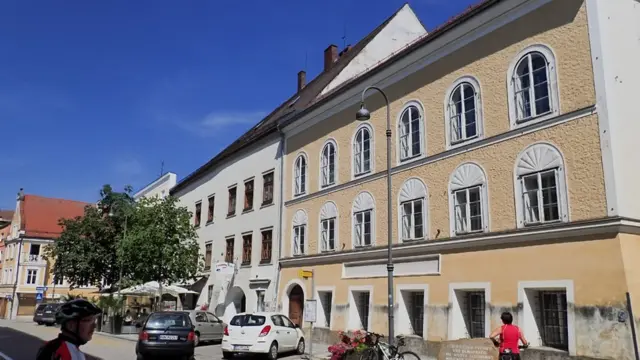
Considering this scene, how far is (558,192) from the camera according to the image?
13203mm

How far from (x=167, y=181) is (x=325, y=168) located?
77.5ft

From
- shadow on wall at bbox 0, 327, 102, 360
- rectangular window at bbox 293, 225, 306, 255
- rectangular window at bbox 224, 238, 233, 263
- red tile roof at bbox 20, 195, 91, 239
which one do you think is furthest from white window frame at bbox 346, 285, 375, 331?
red tile roof at bbox 20, 195, 91, 239

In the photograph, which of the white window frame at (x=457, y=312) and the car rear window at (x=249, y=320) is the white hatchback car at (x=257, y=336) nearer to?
the car rear window at (x=249, y=320)

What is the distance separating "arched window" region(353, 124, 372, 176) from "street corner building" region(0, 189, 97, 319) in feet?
161

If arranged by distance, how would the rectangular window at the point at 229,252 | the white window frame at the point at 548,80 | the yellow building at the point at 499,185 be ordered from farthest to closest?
the rectangular window at the point at 229,252 → the white window frame at the point at 548,80 → the yellow building at the point at 499,185

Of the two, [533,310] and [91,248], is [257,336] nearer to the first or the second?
[533,310]

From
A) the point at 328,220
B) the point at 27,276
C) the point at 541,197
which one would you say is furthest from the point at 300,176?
the point at 27,276

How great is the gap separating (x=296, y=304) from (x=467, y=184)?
36.3 ft

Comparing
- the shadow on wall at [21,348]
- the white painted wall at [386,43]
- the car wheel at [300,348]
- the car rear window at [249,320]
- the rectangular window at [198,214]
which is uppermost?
the white painted wall at [386,43]

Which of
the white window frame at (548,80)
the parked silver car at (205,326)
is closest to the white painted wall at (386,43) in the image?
the parked silver car at (205,326)

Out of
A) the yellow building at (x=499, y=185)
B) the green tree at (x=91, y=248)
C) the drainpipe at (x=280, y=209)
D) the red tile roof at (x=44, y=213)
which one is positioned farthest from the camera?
the red tile roof at (x=44, y=213)

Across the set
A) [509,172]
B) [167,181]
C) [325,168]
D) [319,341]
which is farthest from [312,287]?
[167,181]

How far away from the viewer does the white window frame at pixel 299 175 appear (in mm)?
24500

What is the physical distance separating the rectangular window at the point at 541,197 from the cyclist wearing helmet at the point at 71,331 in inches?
463
